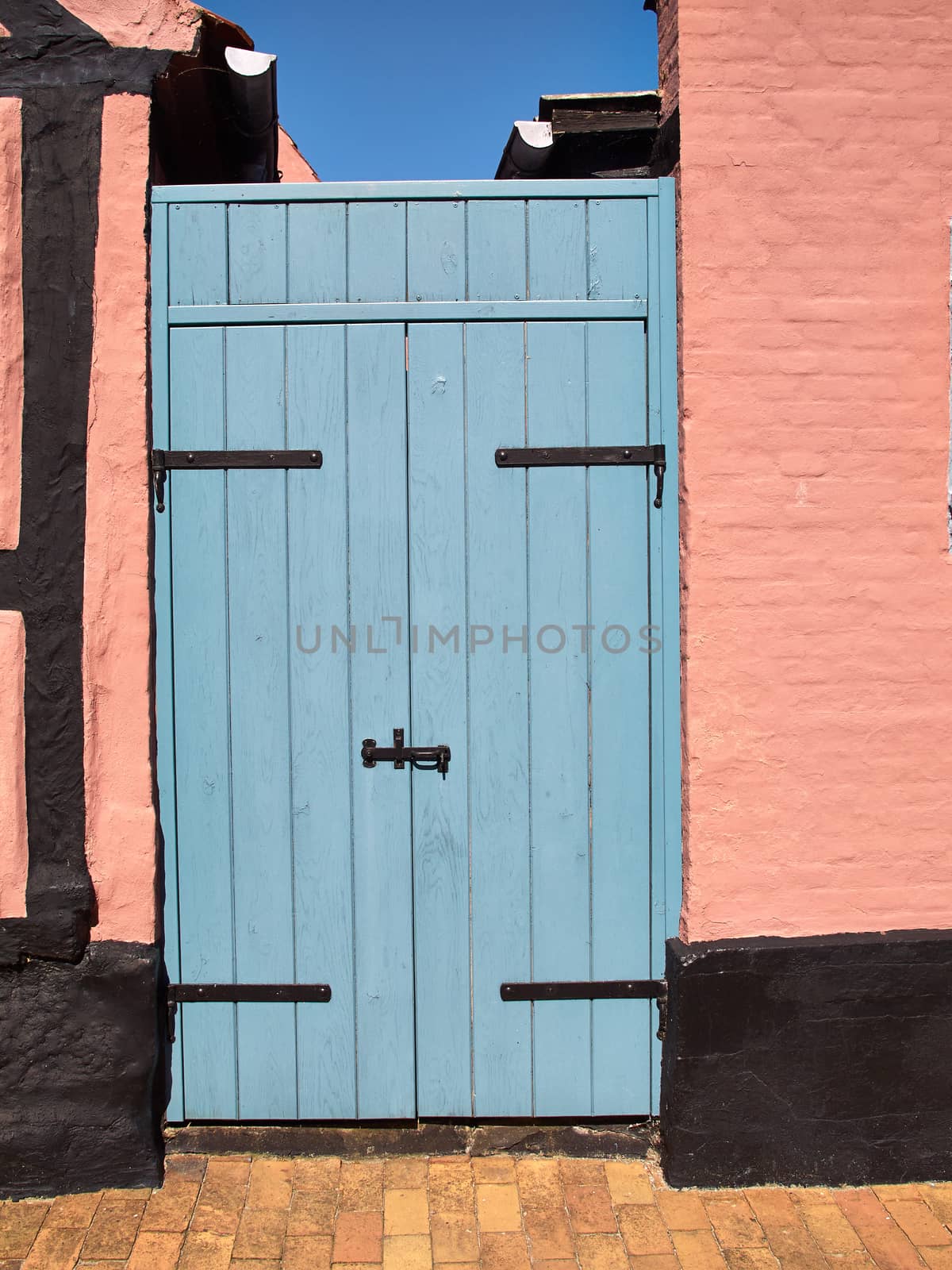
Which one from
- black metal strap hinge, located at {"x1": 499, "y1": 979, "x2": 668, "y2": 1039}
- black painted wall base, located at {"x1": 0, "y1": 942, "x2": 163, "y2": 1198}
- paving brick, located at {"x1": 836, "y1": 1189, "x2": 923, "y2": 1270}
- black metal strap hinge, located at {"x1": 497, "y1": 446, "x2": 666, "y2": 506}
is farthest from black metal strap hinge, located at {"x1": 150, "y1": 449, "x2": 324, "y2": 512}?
paving brick, located at {"x1": 836, "y1": 1189, "x2": 923, "y2": 1270}

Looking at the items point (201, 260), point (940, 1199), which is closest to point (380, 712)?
point (201, 260)

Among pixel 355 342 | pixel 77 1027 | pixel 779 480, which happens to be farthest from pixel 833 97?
pixel 77 1027

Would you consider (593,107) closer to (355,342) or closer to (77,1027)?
(355,342)

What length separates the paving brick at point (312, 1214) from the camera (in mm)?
2398

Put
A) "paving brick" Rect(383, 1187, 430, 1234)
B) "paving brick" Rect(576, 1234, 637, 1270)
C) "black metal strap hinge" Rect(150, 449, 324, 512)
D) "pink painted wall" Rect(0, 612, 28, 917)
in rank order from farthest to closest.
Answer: "black metal strap hinge" Rect(150, 449, 324, 512) → "pink painted wall" Rect(0, 612, 28, 917) → "paving brick" Rect(383, 1187, 430, 1234) → "paving brick" Rect(576, 1234, 637, 1270)

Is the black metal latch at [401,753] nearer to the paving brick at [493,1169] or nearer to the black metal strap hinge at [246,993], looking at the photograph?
the black metal strap hinge at [246,993]

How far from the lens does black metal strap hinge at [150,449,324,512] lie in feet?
8.62

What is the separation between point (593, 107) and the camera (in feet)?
9.12

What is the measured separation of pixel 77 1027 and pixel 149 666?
39.2 inches

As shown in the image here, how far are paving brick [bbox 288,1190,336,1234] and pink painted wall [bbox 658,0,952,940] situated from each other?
128cm

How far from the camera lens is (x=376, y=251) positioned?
2.65m

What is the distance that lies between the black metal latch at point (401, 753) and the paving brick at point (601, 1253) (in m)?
1.24

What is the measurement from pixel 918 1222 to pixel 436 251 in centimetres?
291

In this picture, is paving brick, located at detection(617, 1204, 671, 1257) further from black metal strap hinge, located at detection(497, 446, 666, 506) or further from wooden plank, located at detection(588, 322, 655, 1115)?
black metal strap hinge, located at detection(497, 446, 666, 506)
